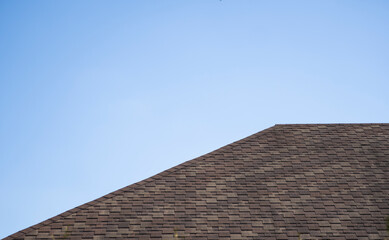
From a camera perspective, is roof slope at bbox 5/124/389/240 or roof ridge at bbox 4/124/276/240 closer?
roof slope at bbox 5/124/389/240

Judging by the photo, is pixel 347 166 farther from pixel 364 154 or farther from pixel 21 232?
pixel 21 232

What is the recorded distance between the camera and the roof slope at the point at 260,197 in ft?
39.0

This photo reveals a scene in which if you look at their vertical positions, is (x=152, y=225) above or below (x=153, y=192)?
below

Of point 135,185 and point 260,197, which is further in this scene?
point 135,185

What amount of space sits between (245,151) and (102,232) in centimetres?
509

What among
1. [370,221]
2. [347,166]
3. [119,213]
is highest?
[347,166]

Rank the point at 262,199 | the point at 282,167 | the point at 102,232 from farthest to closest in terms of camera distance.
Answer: the point at 282,167 < the point at 262,199 < the point at 102,232

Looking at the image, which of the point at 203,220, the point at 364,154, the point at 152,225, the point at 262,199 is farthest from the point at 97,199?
the point at 364,154

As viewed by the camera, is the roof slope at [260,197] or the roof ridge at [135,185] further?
the roof ridge at [135,185]

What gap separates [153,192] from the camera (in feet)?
43.2

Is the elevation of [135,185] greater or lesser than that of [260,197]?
greater

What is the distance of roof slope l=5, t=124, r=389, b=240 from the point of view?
468 inches

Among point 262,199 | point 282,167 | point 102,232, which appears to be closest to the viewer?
point 102,232

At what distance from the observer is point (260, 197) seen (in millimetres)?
12906
